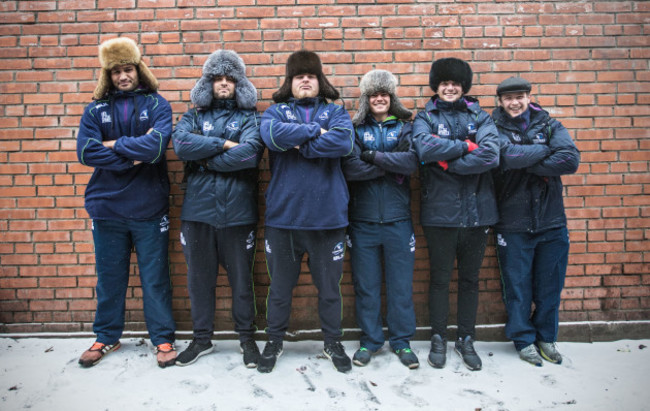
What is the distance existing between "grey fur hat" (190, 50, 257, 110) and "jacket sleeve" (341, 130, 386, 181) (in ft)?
3.03

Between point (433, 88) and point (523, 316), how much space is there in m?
2.08

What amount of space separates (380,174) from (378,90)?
713 mm

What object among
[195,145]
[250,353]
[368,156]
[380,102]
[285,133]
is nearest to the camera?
[285,133]

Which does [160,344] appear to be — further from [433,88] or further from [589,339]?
[589,339]

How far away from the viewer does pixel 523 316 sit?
3.21m

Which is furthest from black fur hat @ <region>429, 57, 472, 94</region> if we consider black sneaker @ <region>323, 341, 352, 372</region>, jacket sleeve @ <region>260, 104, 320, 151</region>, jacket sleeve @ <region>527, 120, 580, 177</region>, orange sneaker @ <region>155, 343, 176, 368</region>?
orange sneaker @ <region>155, 343, 176, 368</region>

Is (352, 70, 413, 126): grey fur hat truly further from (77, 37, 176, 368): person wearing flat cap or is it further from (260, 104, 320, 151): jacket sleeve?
(77, 37, 176, 368): person wearing flat cap

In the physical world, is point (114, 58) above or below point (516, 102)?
above

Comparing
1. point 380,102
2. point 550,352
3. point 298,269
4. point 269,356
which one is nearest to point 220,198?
point 298,269

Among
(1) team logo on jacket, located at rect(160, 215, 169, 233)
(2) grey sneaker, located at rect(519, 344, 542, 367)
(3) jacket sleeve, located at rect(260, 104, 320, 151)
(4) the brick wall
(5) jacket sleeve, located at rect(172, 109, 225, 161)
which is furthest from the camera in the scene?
(4) the brick wall

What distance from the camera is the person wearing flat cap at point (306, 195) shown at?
2807 mm

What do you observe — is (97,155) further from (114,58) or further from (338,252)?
(338,252)

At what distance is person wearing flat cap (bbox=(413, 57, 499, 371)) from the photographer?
2971 mm

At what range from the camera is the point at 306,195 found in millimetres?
2859
